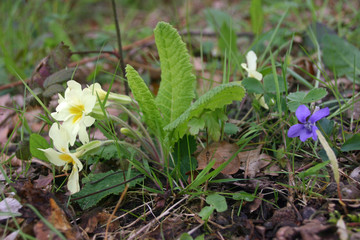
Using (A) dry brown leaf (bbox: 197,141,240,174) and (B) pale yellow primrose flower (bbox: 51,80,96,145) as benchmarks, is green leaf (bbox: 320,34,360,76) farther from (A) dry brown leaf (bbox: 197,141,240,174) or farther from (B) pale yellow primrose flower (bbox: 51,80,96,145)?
(B) pale yellow primrose flower (bbox: 51,80,96,145)

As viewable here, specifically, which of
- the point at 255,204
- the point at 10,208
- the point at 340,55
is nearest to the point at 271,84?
the point at 255,204

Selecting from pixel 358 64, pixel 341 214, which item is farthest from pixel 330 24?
pixel 341 214

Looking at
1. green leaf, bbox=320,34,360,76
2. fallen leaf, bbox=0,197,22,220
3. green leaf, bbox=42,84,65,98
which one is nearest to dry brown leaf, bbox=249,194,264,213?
fallen leaf, bbox=0,197,22,220

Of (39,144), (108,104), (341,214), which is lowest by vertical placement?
(341,214)

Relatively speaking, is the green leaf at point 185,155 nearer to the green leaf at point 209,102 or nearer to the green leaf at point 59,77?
the green leaf at point 209,102

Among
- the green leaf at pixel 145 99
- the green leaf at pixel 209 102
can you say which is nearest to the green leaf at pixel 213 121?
the green leaf at pixel 209 102

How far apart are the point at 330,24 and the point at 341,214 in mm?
2829

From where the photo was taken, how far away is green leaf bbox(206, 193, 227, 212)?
58.2 inches

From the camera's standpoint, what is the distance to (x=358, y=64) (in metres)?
2.47

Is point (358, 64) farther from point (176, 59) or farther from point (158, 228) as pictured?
point (158, 228)

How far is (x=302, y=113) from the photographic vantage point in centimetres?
157

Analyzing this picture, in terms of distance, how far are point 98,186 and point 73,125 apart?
33 cm

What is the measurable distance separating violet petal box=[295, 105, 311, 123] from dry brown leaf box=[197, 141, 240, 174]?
1.21 feet

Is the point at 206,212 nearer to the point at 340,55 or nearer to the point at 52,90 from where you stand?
the point at 52,90
